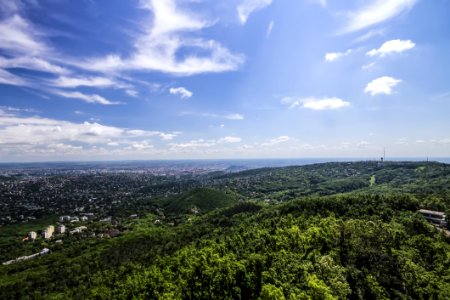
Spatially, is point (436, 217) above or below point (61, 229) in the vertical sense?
above

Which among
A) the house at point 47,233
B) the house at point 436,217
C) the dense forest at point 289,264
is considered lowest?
the house at point 47,233

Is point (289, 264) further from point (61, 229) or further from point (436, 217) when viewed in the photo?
point (61, 229)

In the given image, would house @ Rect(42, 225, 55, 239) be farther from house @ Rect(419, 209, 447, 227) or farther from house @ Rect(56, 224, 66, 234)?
house @ Rect(419, 209, 447, 227)

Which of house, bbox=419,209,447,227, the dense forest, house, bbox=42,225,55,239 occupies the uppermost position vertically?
house, bbox=419,209,447,227

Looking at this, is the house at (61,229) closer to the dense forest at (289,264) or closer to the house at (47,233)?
the house at (47,233)

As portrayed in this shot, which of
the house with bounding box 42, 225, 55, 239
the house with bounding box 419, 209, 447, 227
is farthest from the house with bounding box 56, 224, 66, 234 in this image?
the house with bounding box 419, 209, 447, 227

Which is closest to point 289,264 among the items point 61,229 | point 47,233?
point 47,233

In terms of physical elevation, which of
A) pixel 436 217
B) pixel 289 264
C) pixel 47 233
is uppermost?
pixel 436 217

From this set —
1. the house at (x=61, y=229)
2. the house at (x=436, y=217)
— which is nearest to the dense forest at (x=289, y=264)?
the house at (x=436, y=217)
